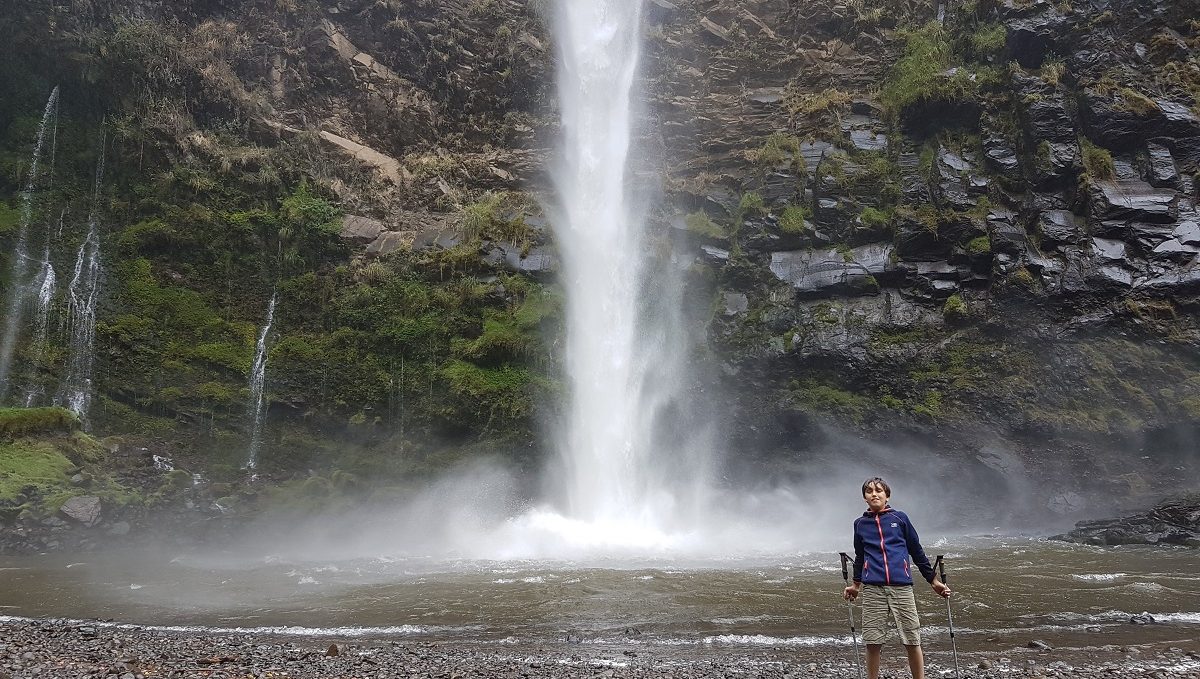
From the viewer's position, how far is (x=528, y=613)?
8.74 metres

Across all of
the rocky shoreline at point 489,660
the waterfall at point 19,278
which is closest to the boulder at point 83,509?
the waterfall at point 19,278

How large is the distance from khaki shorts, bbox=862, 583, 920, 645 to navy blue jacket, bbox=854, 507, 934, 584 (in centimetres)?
6

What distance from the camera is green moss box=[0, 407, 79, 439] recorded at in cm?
1653

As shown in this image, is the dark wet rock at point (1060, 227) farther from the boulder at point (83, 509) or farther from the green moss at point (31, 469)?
the green moss at point (31, 469)

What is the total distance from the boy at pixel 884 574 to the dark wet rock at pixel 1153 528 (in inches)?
484

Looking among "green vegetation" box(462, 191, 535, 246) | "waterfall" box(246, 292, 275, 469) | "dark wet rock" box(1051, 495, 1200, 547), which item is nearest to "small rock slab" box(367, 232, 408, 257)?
"green vegetation" box(462, 191, 535, 246)

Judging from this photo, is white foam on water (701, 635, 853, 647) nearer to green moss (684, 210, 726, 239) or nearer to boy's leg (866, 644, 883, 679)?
boy's leg (866, 644, 883, 679)

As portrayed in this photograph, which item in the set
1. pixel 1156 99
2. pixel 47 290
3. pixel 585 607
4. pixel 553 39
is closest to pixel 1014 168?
pixel 1156 99

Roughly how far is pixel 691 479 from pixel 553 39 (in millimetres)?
16643

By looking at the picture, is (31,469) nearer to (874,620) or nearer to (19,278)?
(19,278)

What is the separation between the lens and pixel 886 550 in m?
4.88

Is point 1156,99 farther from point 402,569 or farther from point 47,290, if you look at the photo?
point 47,290

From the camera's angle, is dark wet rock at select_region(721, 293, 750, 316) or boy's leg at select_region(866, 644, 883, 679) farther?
dark wet rock at select_region(721, 293, 750, 316)

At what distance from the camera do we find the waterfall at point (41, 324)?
18188mm
